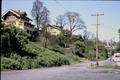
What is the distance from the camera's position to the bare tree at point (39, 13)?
10151 cm

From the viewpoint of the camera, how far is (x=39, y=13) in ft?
337

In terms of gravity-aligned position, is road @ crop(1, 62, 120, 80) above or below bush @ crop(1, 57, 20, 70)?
below

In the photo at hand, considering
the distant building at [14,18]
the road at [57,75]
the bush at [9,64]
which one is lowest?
the road at [57,75]

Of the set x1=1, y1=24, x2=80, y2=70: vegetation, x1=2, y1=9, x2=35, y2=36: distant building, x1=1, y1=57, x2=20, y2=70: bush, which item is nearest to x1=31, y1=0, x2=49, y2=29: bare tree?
x1=2, y1=9, x2=35, y2=36: distant building

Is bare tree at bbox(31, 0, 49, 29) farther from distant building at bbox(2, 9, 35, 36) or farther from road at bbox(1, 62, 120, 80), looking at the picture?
Answer: road at bbox(1, 62, 120, 80)

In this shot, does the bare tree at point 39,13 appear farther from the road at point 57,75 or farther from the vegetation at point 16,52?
the road at point 57,75

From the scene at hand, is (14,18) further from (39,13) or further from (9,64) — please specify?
(9,64)

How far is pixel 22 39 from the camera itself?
191ft

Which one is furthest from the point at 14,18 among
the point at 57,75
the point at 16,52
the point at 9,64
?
the point at 57,75

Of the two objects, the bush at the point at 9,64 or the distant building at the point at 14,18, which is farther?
the distant building at the point at 14,18

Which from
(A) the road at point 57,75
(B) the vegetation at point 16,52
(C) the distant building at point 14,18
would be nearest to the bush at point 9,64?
(B) the vegetation at point 16,52

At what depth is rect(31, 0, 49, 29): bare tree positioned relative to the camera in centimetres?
10151

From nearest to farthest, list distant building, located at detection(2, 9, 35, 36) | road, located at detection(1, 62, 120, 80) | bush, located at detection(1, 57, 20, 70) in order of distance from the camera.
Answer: road, located at detection(1, 62, 120, 80), bush, located at detection(1, 57, 20, 70), distant building, located at detection(2, 9, 35, 36)

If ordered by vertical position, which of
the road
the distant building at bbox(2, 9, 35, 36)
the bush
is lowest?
the road
